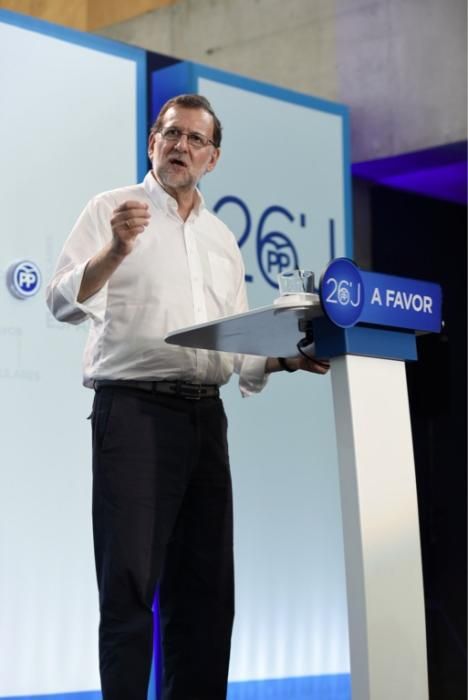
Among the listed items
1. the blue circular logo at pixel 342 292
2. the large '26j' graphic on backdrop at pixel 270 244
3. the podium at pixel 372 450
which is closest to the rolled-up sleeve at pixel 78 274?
the podium at pixel 372 450

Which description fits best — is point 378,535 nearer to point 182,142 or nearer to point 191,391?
point 191,391

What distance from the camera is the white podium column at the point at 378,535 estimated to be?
215 centimetres

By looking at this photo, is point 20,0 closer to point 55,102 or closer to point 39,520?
point 55,102

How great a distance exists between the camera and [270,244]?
4383mm

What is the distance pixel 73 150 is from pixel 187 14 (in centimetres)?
175

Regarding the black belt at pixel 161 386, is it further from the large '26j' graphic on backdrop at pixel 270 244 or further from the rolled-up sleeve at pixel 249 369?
the large '26j' graphic on backdrop at pixel 270 244

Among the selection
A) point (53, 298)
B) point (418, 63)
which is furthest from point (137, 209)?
point (418, 63)

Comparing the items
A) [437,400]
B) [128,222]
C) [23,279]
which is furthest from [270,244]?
[128,222]

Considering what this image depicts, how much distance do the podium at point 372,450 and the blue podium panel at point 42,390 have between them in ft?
4.77

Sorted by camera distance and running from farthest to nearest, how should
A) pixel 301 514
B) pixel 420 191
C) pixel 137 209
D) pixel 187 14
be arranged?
pixel 420 191 < pixel 187 14 < pixel 301 514 < pixel 137 209

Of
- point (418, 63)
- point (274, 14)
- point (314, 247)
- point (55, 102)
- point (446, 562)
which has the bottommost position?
point (446, 562)

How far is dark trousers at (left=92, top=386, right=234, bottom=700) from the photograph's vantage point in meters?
2.47

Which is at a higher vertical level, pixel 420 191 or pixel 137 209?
pixel 420 191

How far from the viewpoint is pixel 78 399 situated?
12.4ft
